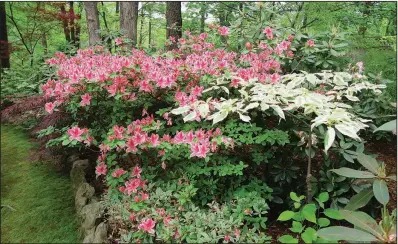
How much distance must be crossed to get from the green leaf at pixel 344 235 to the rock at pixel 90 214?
48.1 inches

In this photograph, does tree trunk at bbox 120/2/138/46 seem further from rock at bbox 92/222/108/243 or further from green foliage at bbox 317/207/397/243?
green foliage at bbox 317/207/397/243

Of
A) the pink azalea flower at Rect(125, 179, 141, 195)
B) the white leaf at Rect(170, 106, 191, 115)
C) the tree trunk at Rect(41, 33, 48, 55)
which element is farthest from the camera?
the tree trunk at Rect(41, 33, 48, 55)

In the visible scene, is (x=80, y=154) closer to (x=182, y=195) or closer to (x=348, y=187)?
(x=182, y=195)

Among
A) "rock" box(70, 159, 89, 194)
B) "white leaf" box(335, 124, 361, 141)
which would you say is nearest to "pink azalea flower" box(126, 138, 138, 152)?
"rock" box(70, 159, 89, 194)

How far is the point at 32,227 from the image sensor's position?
1.93 meters

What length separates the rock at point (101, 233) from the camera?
1.68m

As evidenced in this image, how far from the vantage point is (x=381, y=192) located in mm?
1575

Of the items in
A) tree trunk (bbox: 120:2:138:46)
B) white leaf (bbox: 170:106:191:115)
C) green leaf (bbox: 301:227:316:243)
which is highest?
tree trunk (bbox: 120:2:138:46)

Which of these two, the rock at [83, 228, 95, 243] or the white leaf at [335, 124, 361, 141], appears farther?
the rock at [83, 228, 95, 243]

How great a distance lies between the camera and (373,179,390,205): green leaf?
5.07ft

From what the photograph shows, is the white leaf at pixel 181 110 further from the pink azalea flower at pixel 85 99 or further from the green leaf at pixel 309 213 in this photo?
the green leaf at pixel 309 213

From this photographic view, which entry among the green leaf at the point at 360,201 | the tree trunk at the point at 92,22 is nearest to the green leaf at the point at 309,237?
the green leaf at the point at 360,201

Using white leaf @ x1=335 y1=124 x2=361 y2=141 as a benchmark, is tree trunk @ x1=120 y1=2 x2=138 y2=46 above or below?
above

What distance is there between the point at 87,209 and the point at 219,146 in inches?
36.2
